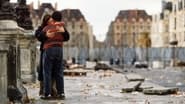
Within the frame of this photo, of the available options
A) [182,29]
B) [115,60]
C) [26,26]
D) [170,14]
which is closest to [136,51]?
[115,60]

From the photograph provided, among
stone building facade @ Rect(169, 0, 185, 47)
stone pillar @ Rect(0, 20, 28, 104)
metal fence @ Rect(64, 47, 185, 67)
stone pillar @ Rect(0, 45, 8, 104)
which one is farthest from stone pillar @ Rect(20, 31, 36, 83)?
stone building facade @ Rect(169, 0, 185, 47)

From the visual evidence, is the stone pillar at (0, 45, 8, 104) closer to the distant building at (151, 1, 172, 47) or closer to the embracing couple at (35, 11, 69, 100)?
the embracing couple at (35, 11, 69, 100)

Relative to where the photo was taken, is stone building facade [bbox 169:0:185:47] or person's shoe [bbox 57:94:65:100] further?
stone building facade [bbox 169:0:185:47]

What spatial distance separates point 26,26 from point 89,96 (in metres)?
7.66

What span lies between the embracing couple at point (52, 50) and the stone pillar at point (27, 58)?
17.8 feet

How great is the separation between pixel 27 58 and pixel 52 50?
6.16m

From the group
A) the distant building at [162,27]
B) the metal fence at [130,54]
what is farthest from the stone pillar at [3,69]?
the distant building at [162,27]

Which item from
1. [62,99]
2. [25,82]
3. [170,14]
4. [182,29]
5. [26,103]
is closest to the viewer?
[26,103]

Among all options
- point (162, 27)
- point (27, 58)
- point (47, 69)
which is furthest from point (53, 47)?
point (162, 27)

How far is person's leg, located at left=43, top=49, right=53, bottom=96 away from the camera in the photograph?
1442 centimetres

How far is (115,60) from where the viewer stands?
101 meters

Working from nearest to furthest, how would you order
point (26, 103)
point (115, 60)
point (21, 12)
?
point (26, 103), point (21, 12), point (115, 60)

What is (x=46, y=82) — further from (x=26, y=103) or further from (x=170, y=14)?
(x=170, y=14)

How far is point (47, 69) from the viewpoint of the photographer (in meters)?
14.5
